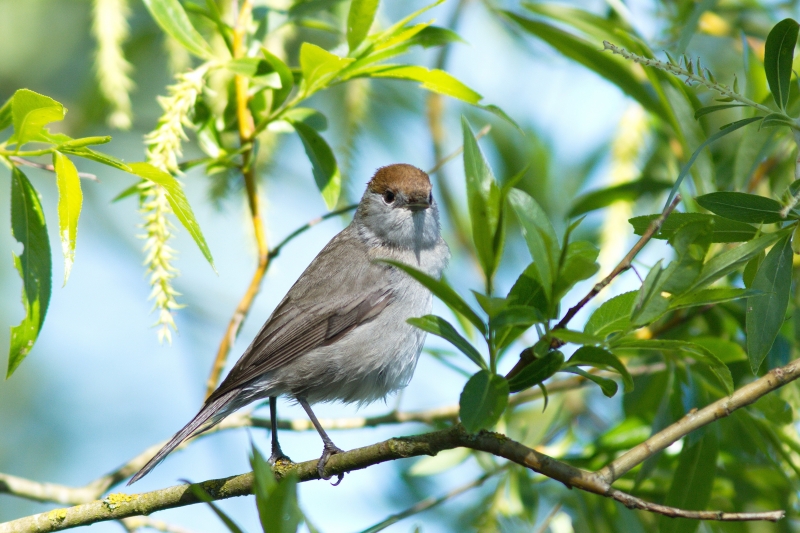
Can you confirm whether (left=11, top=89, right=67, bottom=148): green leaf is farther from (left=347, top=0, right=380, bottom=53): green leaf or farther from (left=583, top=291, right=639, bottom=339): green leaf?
(left=583, top=291, right=639, bottom=339): green leaf

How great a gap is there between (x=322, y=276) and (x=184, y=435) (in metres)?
1.15

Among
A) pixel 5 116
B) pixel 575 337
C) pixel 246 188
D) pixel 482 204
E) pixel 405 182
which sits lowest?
pixel 575 337

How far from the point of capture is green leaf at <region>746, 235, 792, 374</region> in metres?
1.83

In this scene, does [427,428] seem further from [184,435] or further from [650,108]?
[650,108]

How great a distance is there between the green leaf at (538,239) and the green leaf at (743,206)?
1.40ft

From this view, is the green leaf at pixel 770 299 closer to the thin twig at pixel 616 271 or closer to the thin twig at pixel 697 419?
the thin twig at pixel 697 419

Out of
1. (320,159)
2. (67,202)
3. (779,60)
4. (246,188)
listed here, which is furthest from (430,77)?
(67,202)

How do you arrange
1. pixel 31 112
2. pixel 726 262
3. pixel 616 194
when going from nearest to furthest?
pixel 726 262
pixel 31 112
pixel 616 194

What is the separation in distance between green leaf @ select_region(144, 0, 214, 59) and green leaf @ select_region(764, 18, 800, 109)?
1.89 metres

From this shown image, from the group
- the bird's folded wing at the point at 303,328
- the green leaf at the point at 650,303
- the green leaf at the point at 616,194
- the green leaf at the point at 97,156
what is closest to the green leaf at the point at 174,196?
the green leaf at the point at 97,156

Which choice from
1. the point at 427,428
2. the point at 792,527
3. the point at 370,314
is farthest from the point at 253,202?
the point at 792,527

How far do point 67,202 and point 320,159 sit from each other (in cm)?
109

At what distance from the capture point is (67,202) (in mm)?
2049

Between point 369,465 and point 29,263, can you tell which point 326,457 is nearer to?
point 369,465
